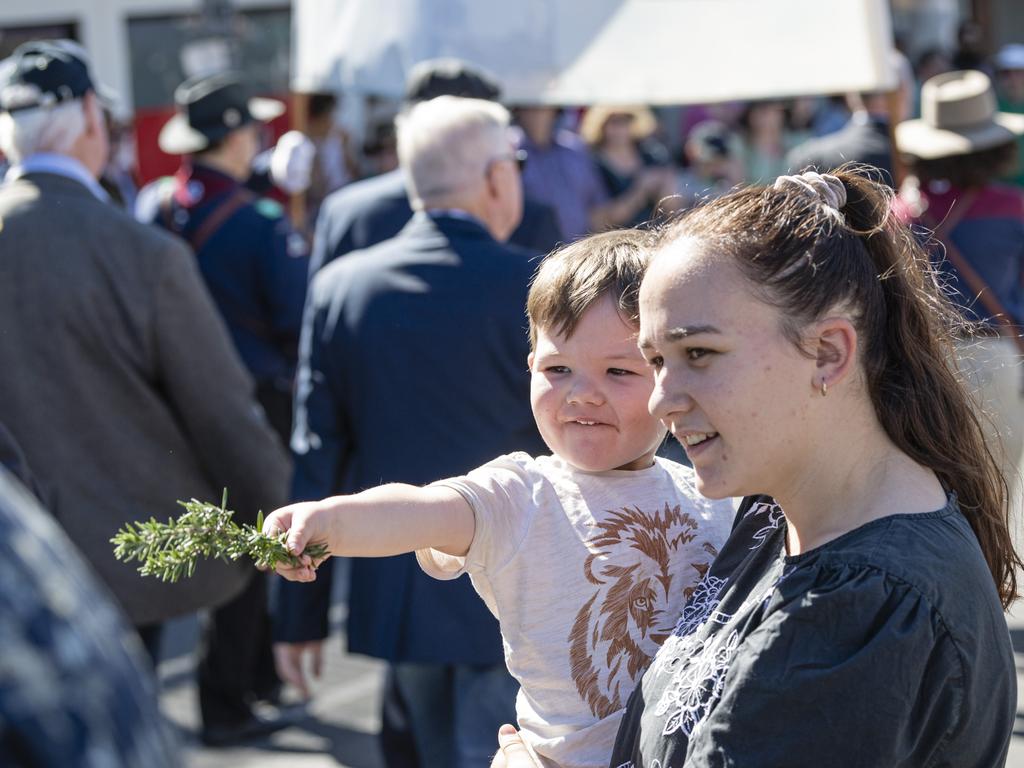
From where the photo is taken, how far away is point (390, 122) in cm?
1177

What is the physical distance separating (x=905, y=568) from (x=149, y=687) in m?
0.88

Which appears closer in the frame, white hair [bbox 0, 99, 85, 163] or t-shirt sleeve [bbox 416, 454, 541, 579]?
t-shirt sleeve [bbox 416, 454, 541, 579]

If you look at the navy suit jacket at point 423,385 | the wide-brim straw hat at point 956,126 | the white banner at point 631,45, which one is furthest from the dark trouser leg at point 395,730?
the wide-brim straw hat at point 956,126

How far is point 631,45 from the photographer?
418cm

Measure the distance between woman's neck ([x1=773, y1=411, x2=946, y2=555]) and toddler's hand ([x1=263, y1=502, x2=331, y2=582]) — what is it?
531 mm

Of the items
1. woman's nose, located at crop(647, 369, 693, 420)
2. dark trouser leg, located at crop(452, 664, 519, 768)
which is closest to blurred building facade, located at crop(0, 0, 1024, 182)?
dark trouser leg, located at crop(452, 664, 519, 768)

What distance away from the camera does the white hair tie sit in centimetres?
170

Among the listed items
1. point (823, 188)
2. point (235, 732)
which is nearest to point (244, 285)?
point (235, 732)

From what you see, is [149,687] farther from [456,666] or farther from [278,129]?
[278,129]

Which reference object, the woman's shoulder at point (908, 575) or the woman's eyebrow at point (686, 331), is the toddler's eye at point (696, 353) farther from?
the woman's shoulder at point (908, 575)

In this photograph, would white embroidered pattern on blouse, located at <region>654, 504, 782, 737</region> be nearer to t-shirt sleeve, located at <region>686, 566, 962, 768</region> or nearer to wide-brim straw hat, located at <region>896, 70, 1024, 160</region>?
t-shirt sleeve, located at <region>686, 566, 962, 768</region>

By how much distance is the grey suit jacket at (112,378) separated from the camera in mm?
3396

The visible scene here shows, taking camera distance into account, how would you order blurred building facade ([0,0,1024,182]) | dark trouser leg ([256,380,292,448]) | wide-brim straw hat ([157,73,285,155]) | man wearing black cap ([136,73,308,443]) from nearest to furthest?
man wearing black cap ([136,73,308,443]), dark trouser leg ([256,380,292,448]), wide-brim straw hat ([157,73,285,155]), blurred building facade ([0,0,1024,182])

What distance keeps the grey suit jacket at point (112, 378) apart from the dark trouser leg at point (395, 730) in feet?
1.77
